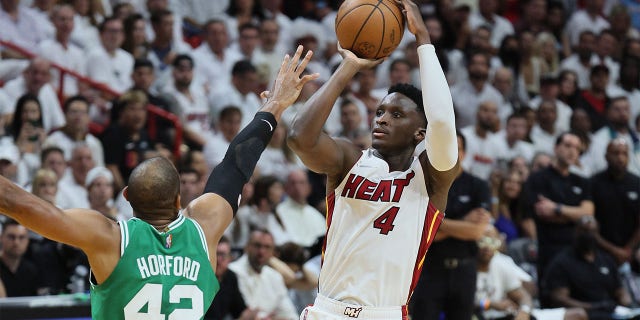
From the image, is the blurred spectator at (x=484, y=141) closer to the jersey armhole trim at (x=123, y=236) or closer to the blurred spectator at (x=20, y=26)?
the blurred spectator at (x=20, y=26)

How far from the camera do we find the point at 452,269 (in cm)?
876

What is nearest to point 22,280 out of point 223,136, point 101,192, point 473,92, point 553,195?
point 101,192

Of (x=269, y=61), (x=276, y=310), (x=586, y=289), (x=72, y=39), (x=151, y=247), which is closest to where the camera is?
Result: (x=151, y=247)

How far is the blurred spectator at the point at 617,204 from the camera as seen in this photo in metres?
13.3

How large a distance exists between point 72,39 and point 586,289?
6.68 m

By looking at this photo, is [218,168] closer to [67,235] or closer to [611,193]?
[67,235]

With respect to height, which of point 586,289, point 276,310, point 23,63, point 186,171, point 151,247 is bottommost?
point 586,289

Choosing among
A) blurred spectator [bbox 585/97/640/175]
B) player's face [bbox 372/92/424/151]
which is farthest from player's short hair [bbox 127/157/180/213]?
blurred spectator [bbox 585/97/640/175]

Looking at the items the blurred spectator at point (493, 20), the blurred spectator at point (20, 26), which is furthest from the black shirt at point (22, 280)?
the blurred spectator at point (493, 20)

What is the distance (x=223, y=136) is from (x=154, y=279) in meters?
8.03

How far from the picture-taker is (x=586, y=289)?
456 inches

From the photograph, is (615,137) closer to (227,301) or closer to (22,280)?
(227,301)

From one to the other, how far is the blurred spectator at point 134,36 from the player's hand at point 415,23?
7534 millimetres

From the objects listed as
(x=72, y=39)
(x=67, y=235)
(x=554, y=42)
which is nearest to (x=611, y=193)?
(x=554, y=42)
